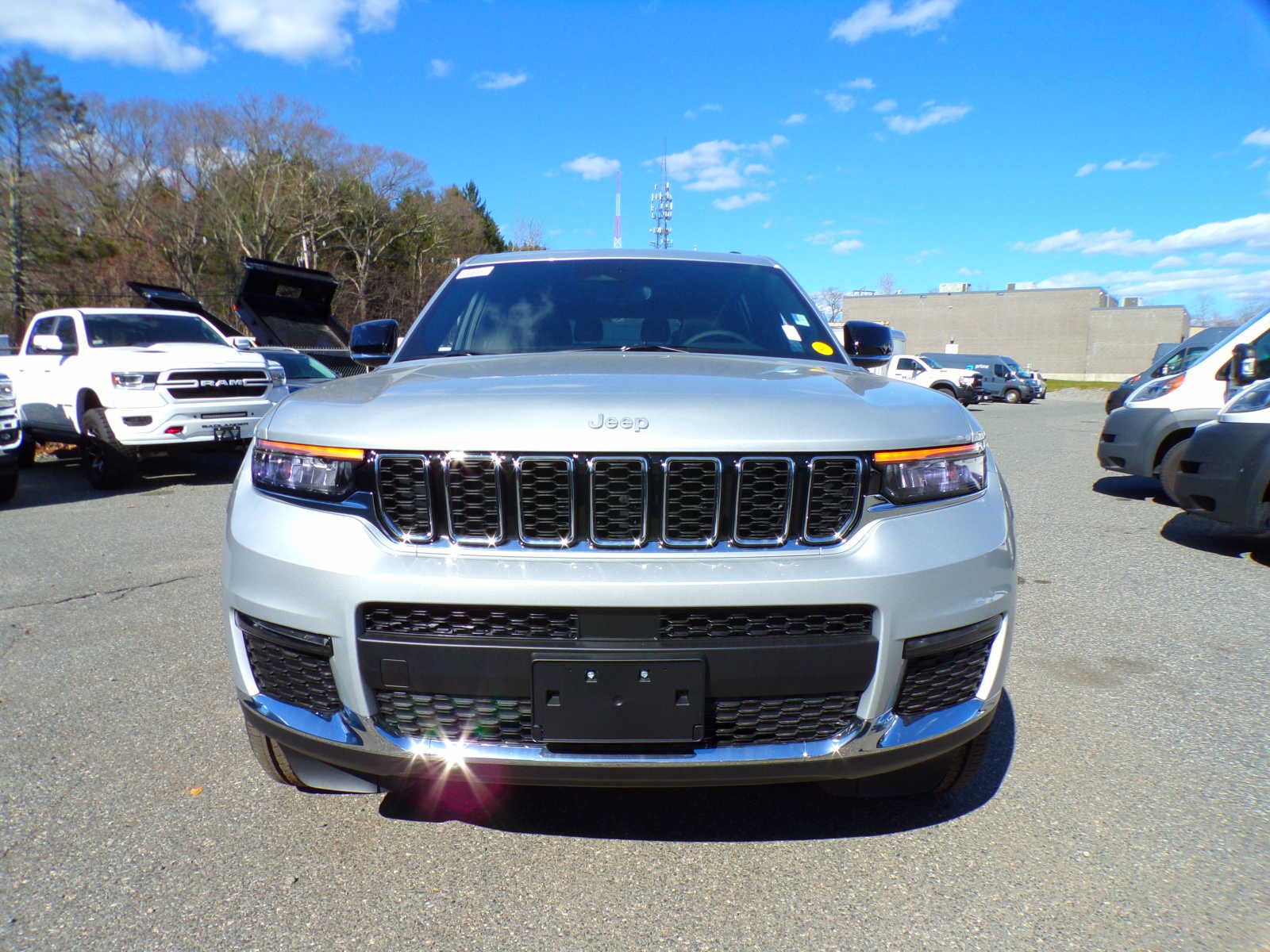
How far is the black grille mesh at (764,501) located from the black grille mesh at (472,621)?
45cm

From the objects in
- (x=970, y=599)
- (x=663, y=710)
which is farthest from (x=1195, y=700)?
(x=663, y=710)

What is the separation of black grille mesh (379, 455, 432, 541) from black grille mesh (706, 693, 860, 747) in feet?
2.58

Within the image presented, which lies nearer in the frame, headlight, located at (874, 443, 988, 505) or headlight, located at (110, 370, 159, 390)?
headlight, located at (874, 443, 988, 505)

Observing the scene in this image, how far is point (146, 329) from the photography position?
10.1 m

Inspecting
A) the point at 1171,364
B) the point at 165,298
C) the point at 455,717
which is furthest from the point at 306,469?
the point at 165,298

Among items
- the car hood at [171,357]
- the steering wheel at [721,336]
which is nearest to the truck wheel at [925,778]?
the steering wheel at [721,336]

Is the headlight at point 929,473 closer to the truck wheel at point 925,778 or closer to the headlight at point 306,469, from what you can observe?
the truck wheel at point 925,778

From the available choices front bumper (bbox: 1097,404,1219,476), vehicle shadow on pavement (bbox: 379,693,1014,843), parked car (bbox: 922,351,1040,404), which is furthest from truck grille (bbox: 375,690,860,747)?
parked car (bbox: 922,351,1040,404)

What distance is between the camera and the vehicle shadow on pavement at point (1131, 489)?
887 centimetres

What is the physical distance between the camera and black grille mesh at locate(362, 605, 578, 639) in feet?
6.19

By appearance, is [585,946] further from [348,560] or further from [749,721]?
[348,560]

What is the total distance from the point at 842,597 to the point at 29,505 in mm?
8955

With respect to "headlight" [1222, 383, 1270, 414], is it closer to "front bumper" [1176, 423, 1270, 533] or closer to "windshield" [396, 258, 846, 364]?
"front bumper" [1176, 423, 1270, 533]

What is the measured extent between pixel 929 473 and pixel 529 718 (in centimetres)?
112
